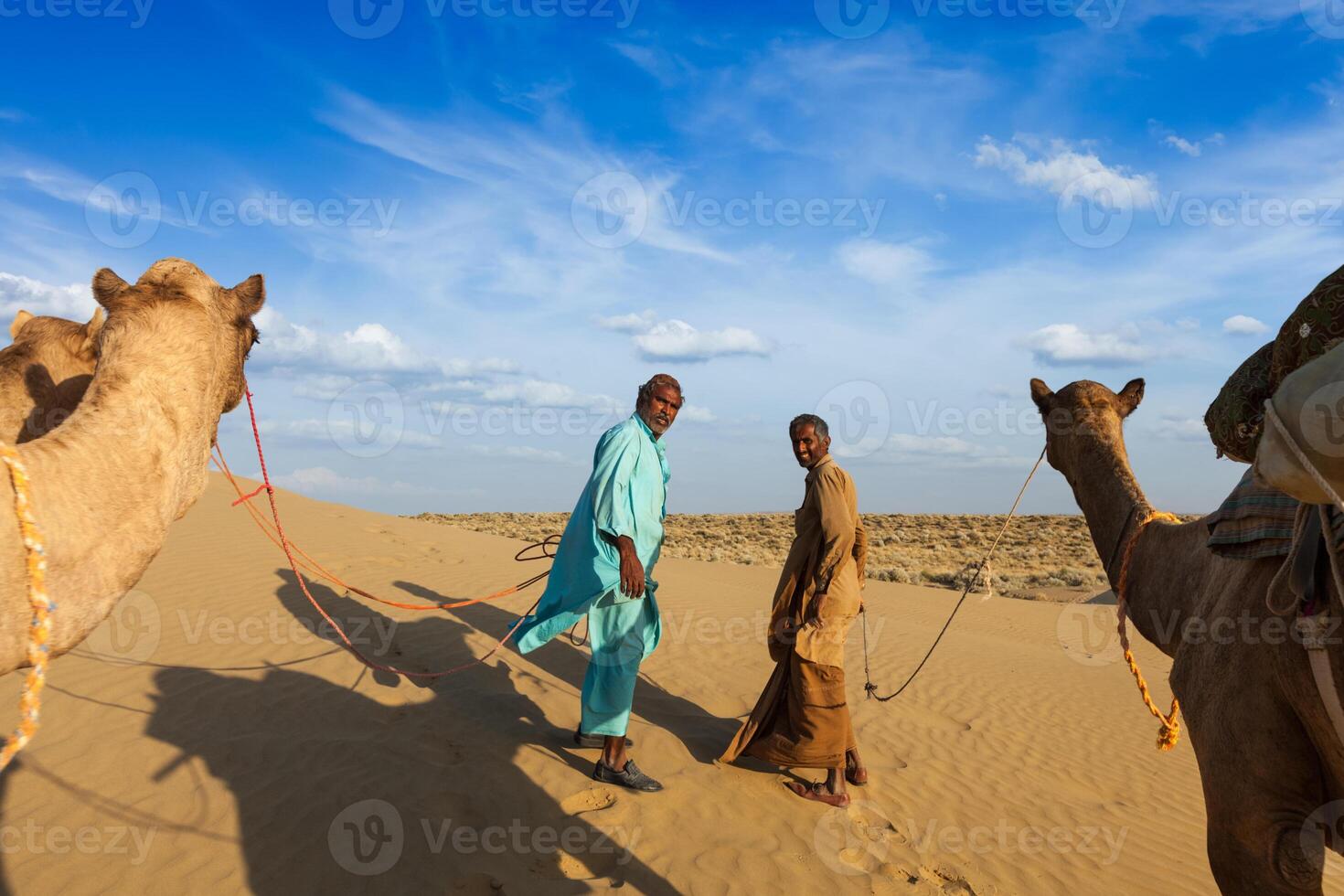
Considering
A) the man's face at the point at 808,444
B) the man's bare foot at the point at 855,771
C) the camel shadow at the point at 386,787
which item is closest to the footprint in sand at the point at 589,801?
the camel shadow at the point at 386,787

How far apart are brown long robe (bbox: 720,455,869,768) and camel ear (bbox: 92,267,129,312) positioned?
13.1 feet

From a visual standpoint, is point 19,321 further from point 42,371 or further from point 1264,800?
point 1264,800

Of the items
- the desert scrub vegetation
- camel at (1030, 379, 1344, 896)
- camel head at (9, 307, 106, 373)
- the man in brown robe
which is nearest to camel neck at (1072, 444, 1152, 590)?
camel at (1030, 379, 1344, 896)

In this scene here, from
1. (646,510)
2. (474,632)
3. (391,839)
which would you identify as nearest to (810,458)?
(646,510)

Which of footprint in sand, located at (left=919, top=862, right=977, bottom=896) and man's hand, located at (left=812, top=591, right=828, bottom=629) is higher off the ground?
→ man's hand, located at (left=812, top=591, right=828, bottom=629)

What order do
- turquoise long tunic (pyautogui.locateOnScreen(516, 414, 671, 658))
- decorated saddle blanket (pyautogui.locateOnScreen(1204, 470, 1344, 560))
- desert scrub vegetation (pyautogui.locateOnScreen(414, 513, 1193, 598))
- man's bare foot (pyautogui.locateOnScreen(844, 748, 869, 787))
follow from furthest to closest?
desert scrub vegetation (pyautogui.locateOnScreen(414, 513, 1193, 598)) < man's bare foot (pyautogui.locateOnScreen(844, 748, 869, 787)) < turquoise long tunic (pyautogui.locateOnScreen(516, 414, 671, 658)) < decorated saddle blanket (pyautogui.locateOnScreen(1204, 470, 1344, 560))

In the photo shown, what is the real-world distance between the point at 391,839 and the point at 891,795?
12.0 feet

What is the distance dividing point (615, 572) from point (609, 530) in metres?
0.31

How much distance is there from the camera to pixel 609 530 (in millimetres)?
4977

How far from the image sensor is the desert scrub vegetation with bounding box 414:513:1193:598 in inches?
887

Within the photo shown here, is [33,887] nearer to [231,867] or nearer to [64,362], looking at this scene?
[231,867]

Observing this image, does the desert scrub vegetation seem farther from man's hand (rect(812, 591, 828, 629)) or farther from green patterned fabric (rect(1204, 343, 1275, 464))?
green patterned fabric (rect(1204, 343, 1275, 464))

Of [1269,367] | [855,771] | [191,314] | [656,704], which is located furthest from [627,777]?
[1269,367]

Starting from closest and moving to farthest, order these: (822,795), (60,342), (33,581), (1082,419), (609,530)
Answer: (33,581)
(60,342)
(1082,419)
(609,530)
(822,795)
